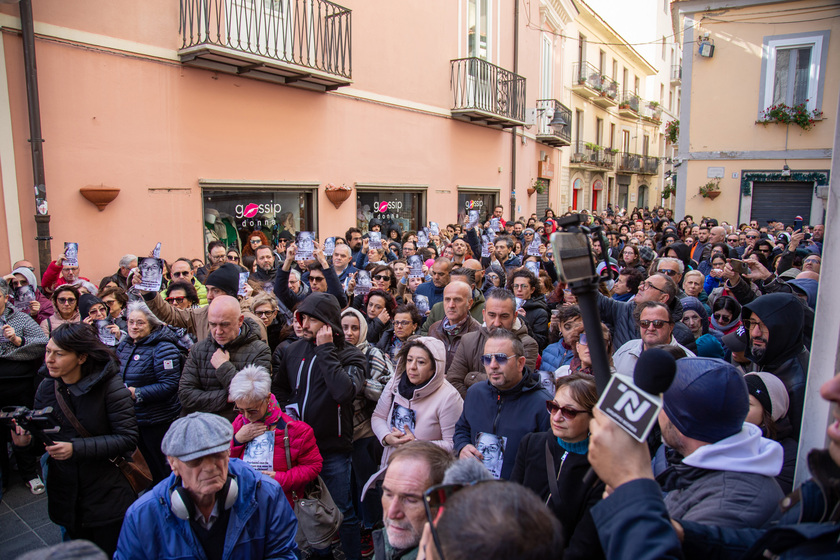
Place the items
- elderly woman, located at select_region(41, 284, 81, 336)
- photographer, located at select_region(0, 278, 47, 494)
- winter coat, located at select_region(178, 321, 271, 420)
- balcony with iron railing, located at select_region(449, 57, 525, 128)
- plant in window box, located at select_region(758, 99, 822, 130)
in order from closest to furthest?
winter coat, located at select_region(178, 321, 271, 420) < photographer, located at select_region(0, 278, 47, 494) < elderly woman, located at select_region(41, 284, 81, 336) < balcony with iron railing, located at select_region(449, 57, 525, 128) < plant in window box, located at select_region(758, 99, 822, 130)

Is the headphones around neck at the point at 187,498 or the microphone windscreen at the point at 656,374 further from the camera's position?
the headphones around neck at the point at 187,498

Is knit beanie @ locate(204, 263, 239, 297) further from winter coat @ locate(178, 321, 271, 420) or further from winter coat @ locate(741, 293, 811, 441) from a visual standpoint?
winter coat @ locate(741, 293, 811, 441)

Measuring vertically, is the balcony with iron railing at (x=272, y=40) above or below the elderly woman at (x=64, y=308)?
above

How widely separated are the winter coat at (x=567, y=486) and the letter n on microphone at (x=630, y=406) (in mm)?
547

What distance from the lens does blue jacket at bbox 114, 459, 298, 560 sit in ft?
7.64

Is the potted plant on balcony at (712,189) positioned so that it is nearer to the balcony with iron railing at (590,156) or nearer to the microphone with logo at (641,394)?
the balcony with iron railing at (590,156)

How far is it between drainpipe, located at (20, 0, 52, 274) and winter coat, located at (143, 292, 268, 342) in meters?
3.16

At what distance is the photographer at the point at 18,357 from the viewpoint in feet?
15.0

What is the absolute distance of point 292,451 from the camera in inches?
132

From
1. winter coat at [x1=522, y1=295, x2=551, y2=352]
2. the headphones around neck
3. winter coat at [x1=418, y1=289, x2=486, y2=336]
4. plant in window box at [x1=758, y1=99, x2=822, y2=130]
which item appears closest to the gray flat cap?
the headphones around neck

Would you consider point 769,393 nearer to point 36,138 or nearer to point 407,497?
point 407,497

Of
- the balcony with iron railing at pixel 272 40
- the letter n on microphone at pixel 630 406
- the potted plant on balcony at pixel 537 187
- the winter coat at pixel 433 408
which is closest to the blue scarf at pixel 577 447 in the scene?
the letter n on microphone at pixel 630 406

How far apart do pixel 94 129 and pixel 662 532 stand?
8.34 meters

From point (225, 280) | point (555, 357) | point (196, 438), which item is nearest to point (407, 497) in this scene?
point (196, 438)
